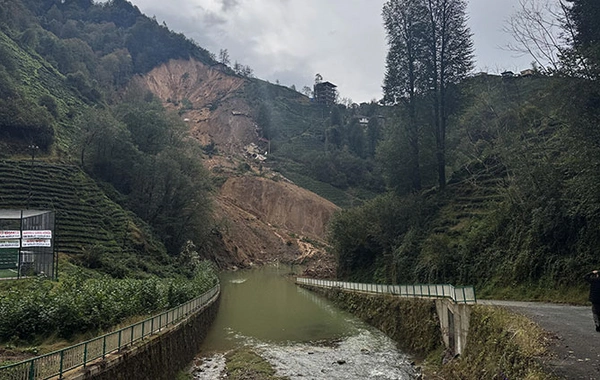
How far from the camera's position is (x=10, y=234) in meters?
23.3

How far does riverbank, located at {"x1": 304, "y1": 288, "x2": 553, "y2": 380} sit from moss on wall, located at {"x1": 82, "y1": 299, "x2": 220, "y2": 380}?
9027 millimetres

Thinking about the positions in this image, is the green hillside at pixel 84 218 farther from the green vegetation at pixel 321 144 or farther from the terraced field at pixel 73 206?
the green vegetation at pixel 321 144

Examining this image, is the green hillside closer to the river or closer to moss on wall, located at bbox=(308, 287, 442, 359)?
the river

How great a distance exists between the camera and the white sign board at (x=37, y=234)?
2411 cm

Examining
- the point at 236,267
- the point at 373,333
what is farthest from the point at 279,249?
the point at 373,333

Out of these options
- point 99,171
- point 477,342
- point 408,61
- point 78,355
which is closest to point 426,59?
point 408,61

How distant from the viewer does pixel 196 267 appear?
1763 inches

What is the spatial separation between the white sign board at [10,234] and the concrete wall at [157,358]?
11.2 metres

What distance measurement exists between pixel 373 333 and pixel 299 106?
143277 mm

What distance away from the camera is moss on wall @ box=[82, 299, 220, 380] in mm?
11155

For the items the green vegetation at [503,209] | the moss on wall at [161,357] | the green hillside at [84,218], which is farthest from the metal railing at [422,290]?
the green hillside at [84,218]

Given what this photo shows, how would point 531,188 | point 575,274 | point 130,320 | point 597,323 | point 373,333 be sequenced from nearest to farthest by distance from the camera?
point 597,323, point 130,320, point 575,274, point 531,188, point 373,333

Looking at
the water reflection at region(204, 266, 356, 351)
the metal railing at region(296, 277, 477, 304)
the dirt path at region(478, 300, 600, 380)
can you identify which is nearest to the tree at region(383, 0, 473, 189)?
the metal railing at region(296, 277, 477, 304)

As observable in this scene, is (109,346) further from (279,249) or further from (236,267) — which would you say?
(279,249)
